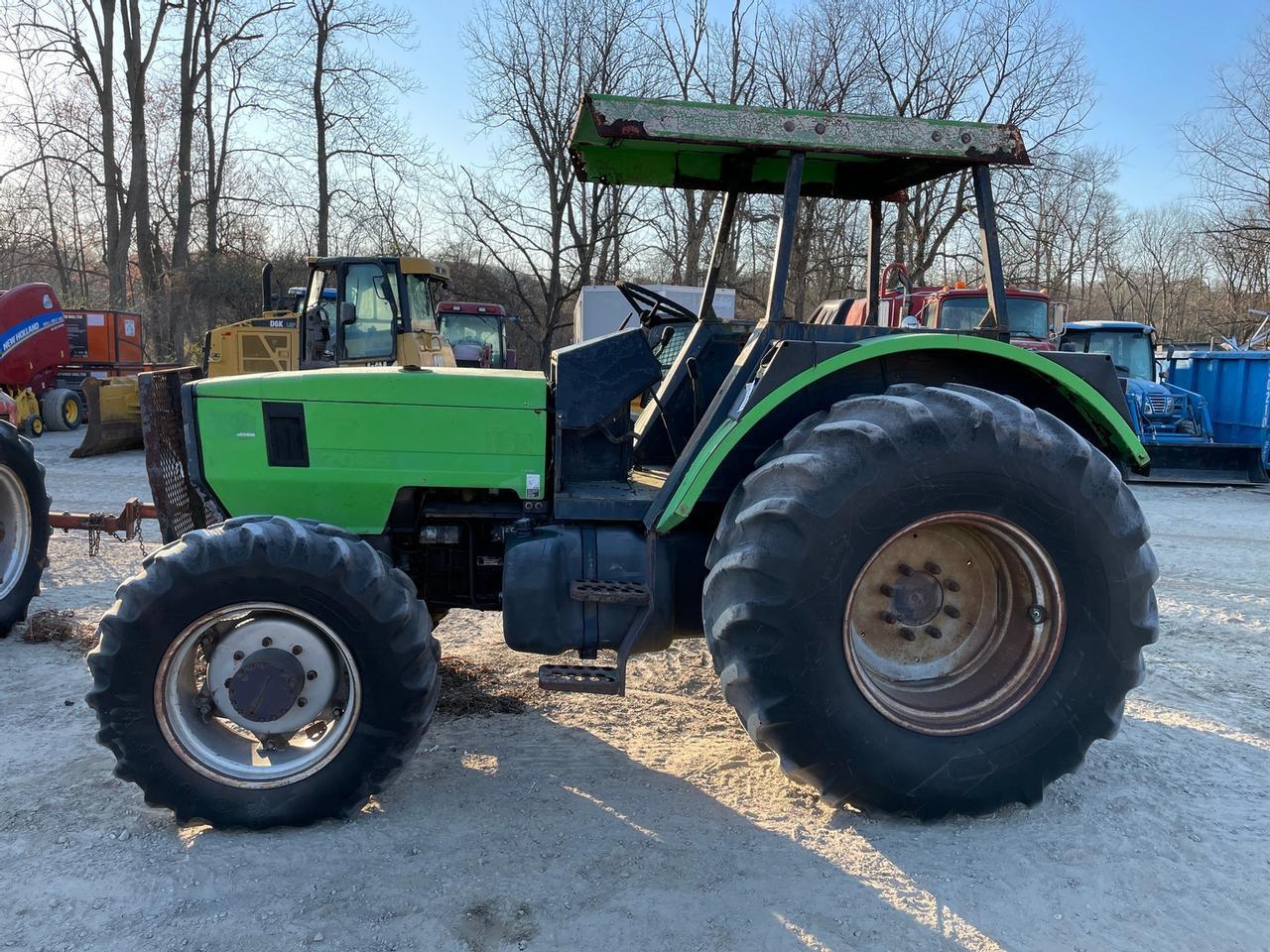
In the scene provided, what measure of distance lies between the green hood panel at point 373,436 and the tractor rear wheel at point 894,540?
950mm

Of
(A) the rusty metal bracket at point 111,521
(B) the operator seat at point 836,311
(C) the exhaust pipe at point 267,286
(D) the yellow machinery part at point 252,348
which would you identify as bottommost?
(A) the rusty metal bracket at point 111,521

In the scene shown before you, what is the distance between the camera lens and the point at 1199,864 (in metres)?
2.67

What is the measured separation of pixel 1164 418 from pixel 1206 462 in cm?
122

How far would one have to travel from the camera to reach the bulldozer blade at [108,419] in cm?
1209

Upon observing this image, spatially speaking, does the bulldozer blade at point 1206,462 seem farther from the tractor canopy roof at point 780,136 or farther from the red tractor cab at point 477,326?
the red tractor cab at point 477,326

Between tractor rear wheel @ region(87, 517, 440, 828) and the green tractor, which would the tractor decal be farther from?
tractor rear wheel @ region(87, 517, 440, 828)

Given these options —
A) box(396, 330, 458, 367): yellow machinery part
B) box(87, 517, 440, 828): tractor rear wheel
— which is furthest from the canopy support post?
box(396, 330, 458, 367): yellow machinery part

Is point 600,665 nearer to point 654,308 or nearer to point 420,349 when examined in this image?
point 654,308

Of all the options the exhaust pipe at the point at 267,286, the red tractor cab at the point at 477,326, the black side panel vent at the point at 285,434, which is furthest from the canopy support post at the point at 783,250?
the red tractor cab at the point at 477,326

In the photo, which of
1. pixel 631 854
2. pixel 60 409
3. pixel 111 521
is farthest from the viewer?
pixel 60 409

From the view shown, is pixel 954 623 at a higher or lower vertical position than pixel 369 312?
lower

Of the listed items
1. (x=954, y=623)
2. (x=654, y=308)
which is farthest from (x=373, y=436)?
(x=954, y=623)

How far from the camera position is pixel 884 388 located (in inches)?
125

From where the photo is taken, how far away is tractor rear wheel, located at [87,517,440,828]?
2.71m
